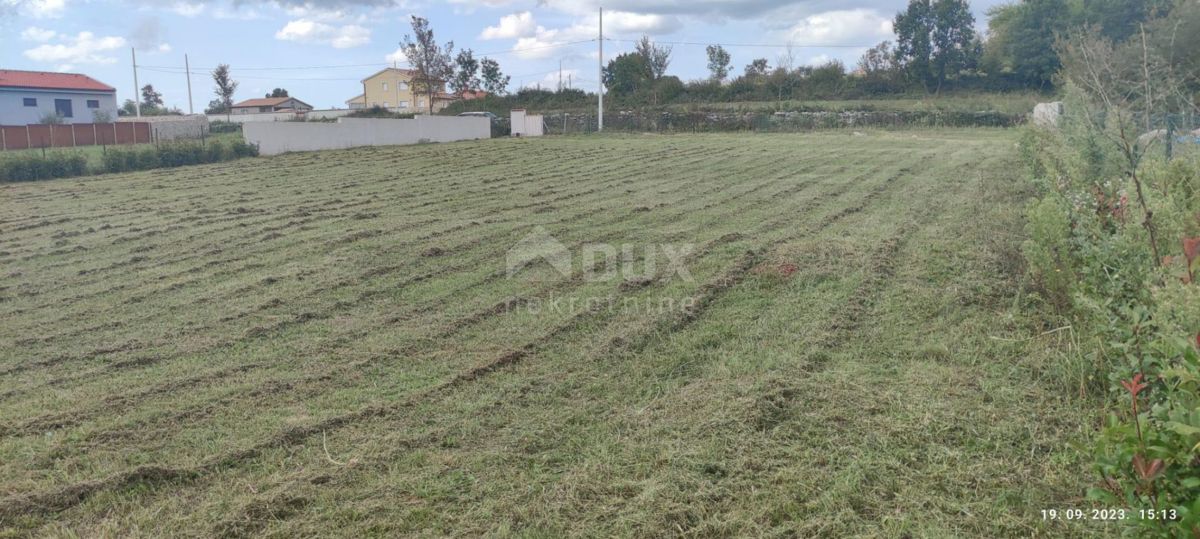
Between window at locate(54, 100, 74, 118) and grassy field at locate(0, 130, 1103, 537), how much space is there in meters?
35.2

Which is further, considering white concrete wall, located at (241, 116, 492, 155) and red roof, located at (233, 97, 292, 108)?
red roof, located at (233, 97, 292, 108)

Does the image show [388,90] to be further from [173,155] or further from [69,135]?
[173,155]

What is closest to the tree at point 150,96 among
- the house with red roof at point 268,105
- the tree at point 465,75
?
the house with red roof at point 268,105

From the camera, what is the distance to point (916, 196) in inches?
376

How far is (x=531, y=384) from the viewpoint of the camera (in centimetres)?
368

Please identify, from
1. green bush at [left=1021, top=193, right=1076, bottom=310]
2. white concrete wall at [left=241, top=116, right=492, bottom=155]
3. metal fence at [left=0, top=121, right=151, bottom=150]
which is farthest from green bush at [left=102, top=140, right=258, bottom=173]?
green bush at [left=1021, top=193, right=1076, bottom=310]

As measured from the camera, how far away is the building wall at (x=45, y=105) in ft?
111

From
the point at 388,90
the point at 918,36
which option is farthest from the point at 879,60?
the point at 388,90

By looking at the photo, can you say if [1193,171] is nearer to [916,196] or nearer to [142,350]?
[916,196]

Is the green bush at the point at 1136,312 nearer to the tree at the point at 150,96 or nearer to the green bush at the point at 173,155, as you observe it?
the green bush at the point at 173,155

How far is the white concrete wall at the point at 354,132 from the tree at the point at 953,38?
23.7 m

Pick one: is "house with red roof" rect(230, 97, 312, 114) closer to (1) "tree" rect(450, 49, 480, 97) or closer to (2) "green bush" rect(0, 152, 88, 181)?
(1) "tree" rect(450, 49, 480, 97)

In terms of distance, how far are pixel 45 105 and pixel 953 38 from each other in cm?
4462

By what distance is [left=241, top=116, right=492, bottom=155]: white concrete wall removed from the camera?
18688mm
